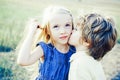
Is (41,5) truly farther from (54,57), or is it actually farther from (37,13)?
(54,57)

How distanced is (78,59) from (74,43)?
0.09 m

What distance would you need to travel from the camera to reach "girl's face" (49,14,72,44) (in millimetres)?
2377

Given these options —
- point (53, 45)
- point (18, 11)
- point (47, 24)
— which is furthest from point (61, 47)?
point (18, 11)

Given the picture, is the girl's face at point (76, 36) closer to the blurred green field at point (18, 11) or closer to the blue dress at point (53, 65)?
the blue dress at point (53, 65)

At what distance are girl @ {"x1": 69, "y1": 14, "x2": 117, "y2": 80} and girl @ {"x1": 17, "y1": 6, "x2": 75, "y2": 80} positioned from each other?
60 mm

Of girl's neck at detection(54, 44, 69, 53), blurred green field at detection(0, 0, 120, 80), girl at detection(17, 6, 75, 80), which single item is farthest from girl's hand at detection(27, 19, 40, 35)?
blurred green field at detection(0, 0, 120, 80)

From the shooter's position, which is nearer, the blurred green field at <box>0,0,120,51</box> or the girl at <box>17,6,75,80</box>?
the girl at <box>17,6,75,80</box>

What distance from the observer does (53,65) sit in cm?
240

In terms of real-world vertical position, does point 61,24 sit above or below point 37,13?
above

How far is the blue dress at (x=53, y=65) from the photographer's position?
7.87 ft

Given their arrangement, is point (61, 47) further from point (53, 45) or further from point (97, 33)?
point (97, 33)

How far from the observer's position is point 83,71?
229 centimetres

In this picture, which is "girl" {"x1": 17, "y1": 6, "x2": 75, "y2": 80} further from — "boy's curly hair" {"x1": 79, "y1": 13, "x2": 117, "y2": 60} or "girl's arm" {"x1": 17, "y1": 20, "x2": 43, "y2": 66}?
"boy's curly hair" {"x1": 79, "y1": 13, "x2": 117, "y2": 60}

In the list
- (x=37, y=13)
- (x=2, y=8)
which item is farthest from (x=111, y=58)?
(x=2, y=8)
